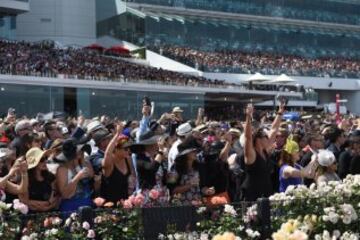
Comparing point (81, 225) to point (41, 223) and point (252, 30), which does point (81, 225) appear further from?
point (252, 30)

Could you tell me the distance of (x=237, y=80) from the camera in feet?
180

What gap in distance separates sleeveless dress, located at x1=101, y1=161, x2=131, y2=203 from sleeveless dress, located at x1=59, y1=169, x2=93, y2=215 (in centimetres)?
17

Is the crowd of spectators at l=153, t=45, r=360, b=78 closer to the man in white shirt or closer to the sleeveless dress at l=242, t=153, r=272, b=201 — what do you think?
the man in white shirt

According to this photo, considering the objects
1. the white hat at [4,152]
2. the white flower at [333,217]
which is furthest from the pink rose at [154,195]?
the white flower at [333,217]

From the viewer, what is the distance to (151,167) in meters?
8.25

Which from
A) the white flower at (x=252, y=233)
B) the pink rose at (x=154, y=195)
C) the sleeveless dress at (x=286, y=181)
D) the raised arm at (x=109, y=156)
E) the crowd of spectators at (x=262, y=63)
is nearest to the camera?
the white flower at (x=252, y=233)

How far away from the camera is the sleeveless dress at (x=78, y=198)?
748 cm

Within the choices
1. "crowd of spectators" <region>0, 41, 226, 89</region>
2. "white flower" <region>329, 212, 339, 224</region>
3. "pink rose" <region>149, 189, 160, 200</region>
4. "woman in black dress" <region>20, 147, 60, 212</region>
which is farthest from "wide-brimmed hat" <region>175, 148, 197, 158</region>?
"crowd of spectators" <region>0, 41, 226, 89</region>

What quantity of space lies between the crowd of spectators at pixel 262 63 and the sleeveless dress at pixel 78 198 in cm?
4509

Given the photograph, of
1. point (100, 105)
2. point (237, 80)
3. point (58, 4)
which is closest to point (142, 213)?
point (100, 105)

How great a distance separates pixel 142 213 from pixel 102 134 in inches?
92.5

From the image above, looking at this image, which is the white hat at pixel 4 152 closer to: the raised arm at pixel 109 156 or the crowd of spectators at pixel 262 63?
the raised arm at pixel 109 156

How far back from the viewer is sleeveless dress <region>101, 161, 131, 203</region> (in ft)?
25.8

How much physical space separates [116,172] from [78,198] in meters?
0.54
